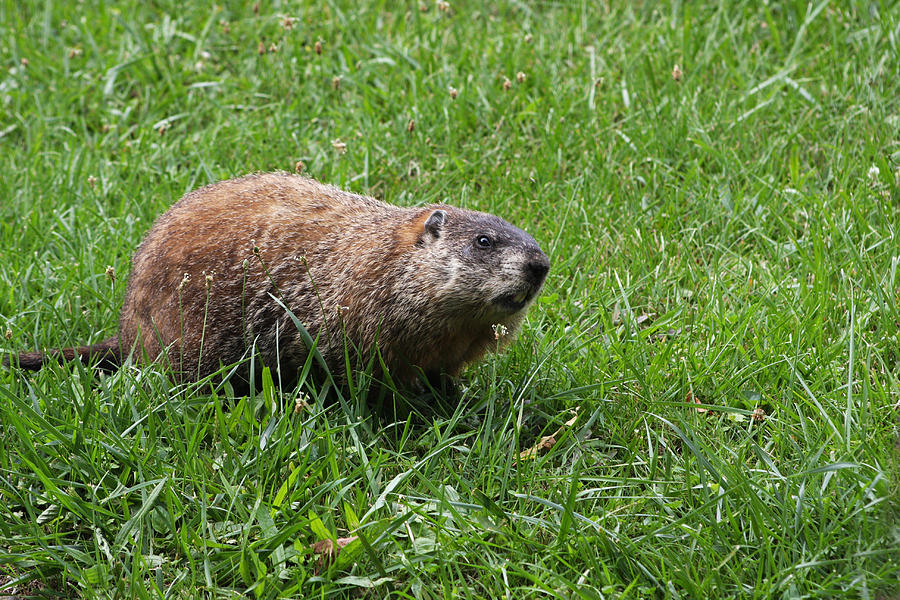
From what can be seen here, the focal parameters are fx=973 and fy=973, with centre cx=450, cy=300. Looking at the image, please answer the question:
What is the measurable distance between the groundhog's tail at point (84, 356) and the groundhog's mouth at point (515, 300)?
174cm

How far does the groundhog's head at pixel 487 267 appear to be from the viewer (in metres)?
4.01

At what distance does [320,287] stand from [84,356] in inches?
45.3

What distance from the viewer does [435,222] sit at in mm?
4293

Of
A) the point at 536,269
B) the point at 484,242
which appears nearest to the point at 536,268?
the point at 536,269

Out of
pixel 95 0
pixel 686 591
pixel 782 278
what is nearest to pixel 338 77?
pixel 95 0

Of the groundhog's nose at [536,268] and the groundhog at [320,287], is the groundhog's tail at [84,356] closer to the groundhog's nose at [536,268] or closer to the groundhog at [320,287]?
the groundhog at [320,287]

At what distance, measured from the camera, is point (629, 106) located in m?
6.12

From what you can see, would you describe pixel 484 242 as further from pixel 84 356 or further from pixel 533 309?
pixel 84 356

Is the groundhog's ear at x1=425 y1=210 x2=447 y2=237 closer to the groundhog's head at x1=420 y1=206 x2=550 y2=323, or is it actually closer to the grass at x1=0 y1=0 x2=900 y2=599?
the groundhog's head at x1=420 y1=206 x2=550 y2=323

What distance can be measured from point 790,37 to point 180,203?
426 centimetres

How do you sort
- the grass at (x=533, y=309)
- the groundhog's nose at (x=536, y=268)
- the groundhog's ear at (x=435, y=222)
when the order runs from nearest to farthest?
the grass at (x=533, y=309)
the groundhog's nose at (x=536, y=268)
the groundhog's ear at (x=435, y=222)

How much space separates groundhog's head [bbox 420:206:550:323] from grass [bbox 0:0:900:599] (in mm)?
448

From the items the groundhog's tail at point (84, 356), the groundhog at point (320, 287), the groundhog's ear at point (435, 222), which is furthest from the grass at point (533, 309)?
the groundhog's ear at point (435, 222)

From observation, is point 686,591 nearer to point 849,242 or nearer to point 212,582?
point 212,582
